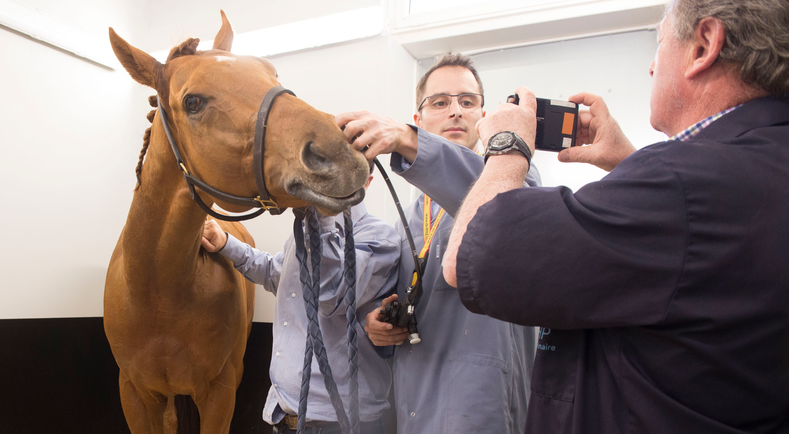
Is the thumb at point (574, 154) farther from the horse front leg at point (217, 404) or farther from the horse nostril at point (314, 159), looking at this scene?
the horse front leg at point (217, 404)

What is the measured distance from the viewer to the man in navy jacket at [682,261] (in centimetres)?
52

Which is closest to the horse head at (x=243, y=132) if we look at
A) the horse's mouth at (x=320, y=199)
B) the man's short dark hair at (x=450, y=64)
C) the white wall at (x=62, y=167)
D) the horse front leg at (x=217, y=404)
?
the horse's mouth at (x=320, y=199)

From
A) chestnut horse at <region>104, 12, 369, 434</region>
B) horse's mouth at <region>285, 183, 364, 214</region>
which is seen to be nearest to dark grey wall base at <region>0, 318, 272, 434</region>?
chestnut horse at <region>104, 12, 369, 434</region>

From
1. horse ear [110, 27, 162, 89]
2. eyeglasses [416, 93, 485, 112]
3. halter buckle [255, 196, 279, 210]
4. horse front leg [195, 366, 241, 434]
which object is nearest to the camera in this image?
halter buckle [255, 196, 279, 210]

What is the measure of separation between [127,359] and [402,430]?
103 centimetres

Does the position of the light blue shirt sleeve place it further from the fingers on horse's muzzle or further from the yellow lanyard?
the fingers on horse's muzzle

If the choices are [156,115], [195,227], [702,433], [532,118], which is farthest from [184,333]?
[702,433]

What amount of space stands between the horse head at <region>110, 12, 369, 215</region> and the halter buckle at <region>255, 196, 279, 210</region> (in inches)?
0.5

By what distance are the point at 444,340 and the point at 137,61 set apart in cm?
103

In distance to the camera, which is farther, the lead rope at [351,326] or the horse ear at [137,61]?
the horse ear at [137,61]

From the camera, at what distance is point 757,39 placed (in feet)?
1.86

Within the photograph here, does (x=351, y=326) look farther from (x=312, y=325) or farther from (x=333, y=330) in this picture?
(x=333, y=330)

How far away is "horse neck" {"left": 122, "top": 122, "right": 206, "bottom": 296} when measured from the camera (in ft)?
3.83

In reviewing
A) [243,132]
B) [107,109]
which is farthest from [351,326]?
[107,109]
